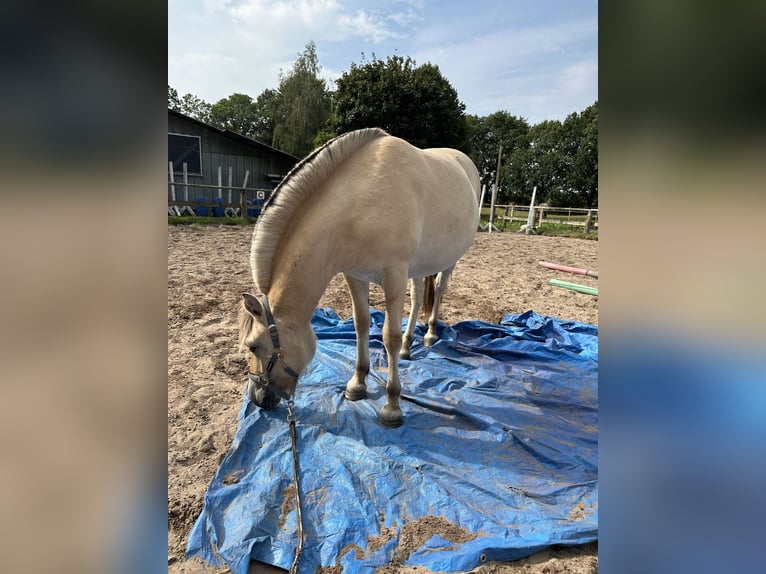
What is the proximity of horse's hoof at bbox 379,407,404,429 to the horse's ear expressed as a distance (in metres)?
1.42

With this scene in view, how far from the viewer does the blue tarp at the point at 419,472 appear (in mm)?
2152

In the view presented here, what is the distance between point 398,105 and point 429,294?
1872 centimetres

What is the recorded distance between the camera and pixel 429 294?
17.3 feet

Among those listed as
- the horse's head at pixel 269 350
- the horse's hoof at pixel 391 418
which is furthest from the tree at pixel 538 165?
the horse's head at pixel 269 350

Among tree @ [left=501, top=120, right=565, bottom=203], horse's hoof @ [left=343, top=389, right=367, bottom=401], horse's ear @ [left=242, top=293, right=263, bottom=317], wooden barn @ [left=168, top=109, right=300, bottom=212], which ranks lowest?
horse's hoof @ [left=343, top=389, right=367, bottom=401]

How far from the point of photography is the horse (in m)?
2.68

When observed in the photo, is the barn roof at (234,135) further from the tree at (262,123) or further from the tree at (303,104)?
the tree at (262,123)

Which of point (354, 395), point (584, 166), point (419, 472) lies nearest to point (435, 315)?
point (354, 395)

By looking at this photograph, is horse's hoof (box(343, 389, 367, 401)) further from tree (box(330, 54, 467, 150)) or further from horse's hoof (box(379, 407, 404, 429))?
tree (box(330, 54, 467, 150))

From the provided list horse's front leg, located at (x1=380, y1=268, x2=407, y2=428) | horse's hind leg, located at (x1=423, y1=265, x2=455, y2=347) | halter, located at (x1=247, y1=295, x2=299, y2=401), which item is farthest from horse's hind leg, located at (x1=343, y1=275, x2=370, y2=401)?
horse's hind leg, located at (x1=423, y1=265, x2=455, y2=347)

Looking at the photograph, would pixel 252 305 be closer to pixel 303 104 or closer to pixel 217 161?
pixel 217 161
